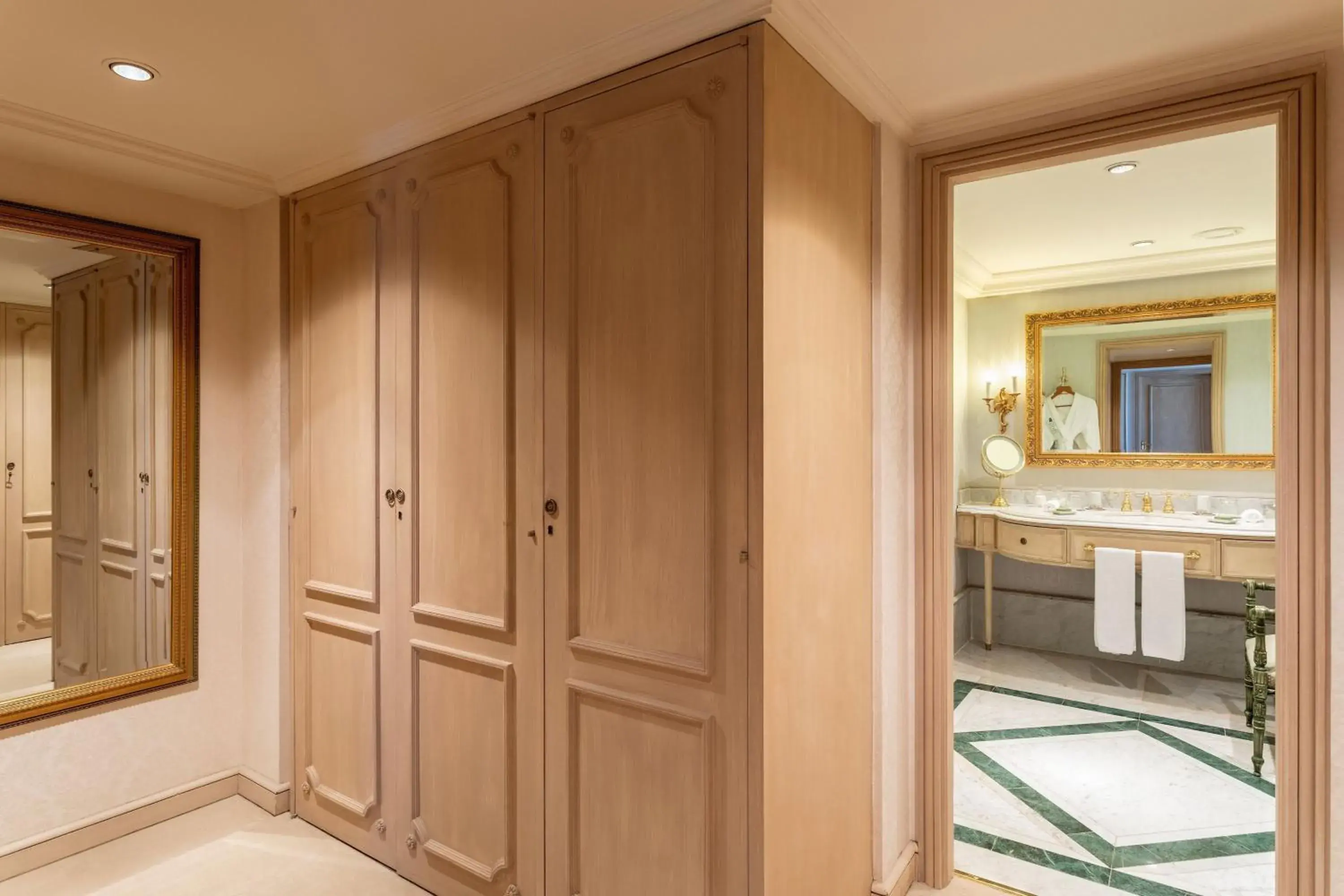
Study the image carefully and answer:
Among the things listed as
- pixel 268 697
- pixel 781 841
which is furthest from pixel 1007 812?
pixel 268 697

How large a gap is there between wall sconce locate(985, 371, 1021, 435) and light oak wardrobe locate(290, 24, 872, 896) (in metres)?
3.33

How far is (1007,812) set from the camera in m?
2.85

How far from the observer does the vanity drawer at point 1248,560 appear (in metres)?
3.64

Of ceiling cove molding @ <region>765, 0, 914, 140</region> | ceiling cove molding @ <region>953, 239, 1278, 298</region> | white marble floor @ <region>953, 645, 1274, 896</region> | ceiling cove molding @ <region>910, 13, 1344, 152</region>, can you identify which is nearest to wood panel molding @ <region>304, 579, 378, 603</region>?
ceiling cove molding @ <region>765, 0, 914, 140</region>

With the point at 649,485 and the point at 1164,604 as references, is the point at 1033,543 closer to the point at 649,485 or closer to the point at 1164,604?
the point at 1164,604

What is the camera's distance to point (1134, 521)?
4.23m

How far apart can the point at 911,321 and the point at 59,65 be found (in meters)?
2.53

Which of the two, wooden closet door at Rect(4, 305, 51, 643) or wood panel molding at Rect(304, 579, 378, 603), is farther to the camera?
wood panel molding at Rect(304, 579, 378, 603)

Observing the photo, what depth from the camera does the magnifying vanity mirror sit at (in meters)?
4.91

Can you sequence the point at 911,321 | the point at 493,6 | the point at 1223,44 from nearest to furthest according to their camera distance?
the point at 493,6 < the point at 1223,44 < the point at 911,321

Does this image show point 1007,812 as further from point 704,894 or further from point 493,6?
point 493,6

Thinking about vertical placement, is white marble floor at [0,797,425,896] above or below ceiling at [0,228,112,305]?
below

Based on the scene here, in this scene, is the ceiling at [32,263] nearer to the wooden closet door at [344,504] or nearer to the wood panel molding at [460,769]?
the wooden closet door at [344,504]

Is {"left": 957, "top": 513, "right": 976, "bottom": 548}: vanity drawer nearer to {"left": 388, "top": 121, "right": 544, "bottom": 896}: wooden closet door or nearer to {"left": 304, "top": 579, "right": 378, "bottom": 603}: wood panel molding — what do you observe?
{"left": 388, "top": 121, "right": 544, "bottom": 896}: wooden closet door
